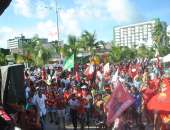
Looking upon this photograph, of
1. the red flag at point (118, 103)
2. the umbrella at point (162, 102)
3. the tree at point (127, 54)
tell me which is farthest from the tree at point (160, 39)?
the umbrella at point (162, 102)

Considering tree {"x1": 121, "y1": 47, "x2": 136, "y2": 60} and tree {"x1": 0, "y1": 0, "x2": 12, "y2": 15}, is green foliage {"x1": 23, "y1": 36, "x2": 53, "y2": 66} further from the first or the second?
tree {"x1": 0, "y1": 0, "x2": 12, "y2": 15}

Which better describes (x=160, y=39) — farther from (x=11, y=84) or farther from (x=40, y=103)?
(x=11, y=84)

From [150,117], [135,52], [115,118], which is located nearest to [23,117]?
[115,118]

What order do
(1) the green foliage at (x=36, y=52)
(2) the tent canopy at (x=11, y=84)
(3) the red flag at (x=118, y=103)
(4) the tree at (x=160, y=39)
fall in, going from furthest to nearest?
1. (4) the tree at (x=160, y=39)
2. (1) the green foliage at (x=36, y=52)
3. (3) the red flag at (x=118, y=103)
4. (2) the tent canopy at (x=11, y=84)

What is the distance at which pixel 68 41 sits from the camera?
84.6 meters

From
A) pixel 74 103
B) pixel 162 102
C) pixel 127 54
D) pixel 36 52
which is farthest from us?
pixel 127 54

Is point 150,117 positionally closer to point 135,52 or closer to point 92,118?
point 92,118

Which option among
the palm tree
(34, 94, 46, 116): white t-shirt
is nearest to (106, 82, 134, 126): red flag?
(34, 94, 46, 116): white t-shirt

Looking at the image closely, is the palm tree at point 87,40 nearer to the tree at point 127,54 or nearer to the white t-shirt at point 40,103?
the tree at point 127,54

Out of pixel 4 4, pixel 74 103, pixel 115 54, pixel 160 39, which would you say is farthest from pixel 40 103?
pixel 115 54

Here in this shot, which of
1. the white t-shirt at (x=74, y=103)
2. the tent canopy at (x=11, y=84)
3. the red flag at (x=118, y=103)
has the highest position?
the tent canopy at (x=11, y=84)

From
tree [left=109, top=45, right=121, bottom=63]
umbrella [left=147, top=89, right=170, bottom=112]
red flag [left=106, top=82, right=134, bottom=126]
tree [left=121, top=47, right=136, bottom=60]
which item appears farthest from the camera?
tree [left=121, top=47, right=136, bottom=60]

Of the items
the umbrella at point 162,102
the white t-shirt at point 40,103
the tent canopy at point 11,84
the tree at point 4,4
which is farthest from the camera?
the white t-shirt at point 40,103

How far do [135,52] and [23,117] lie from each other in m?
106
